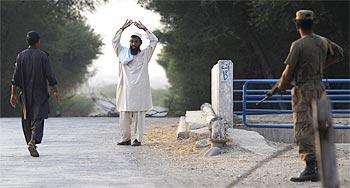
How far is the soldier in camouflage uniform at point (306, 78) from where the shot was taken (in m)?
6.51

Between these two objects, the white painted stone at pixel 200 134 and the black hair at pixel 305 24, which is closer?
the black hair at pixel 305 24

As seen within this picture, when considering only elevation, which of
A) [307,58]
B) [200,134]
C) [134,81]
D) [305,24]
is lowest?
[200,134]

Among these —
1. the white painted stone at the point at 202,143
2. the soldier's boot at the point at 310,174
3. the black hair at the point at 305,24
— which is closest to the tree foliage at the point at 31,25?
the white painted stone at the point at 202,143

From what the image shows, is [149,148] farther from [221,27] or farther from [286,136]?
[221,27]

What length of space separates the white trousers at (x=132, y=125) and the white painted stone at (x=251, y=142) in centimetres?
146

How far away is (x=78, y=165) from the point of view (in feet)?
26.8

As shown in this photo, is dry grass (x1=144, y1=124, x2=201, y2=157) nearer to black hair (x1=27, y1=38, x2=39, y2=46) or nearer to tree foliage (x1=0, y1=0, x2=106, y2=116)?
black hair (x1=27, y1=38, x2=39, y2=46)

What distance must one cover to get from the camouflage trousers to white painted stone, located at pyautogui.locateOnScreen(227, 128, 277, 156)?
2.32 metres

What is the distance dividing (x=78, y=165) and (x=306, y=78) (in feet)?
10.4

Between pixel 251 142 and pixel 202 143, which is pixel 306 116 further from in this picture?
pixel 202 143

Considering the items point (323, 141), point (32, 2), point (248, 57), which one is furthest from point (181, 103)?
point (323, 141)

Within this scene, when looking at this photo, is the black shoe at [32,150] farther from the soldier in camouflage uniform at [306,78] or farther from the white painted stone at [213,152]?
the soldier in camouflage uniform at [306,78]

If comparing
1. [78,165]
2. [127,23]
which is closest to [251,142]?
[127,23]

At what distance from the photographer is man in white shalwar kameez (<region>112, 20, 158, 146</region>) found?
1060cm
